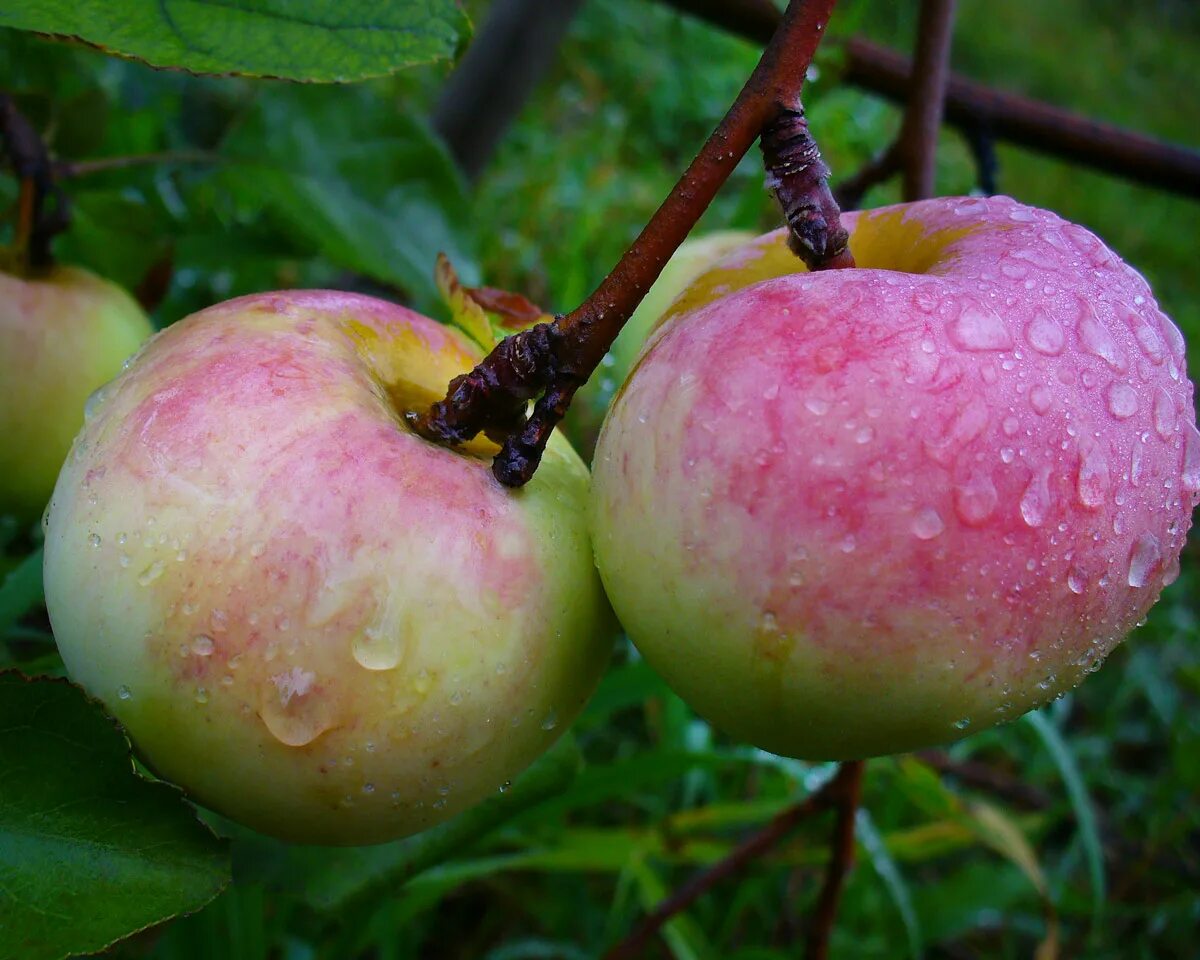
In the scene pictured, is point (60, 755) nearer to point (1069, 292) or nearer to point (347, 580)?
point (347, 580)

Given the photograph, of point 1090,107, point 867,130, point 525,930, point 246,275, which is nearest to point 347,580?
point 246,275

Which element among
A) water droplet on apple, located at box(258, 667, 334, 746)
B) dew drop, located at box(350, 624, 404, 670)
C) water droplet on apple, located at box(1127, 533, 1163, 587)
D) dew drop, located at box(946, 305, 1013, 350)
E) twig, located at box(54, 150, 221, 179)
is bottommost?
twig, located at box(54, 150, 221, 179)

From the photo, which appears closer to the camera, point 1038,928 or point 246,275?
point 246,275

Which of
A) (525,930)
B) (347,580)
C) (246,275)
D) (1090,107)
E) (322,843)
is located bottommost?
(525,930)

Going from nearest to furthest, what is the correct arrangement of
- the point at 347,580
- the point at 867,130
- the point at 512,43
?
the point at 347,580 < the point at 512,43 < the point at 867,130

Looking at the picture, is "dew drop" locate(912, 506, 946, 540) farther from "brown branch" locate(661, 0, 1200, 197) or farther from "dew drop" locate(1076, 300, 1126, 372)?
"brown branch" locate(661, 0, 1200, 197)

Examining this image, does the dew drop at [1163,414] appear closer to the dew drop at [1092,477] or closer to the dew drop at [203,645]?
the dew drop at [1092,477]

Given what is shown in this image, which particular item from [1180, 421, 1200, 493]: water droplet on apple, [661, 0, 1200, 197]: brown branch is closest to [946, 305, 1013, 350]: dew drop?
[1180, 421, 1200, 493]: water droplet on apple
